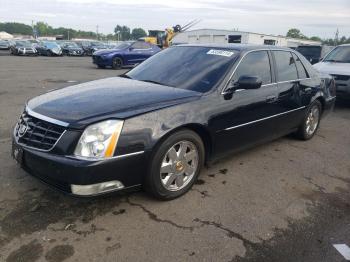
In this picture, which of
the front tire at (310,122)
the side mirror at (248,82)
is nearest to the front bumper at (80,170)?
the side mirror at (248,82)

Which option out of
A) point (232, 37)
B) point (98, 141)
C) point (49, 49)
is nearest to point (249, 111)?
point (98, 141)

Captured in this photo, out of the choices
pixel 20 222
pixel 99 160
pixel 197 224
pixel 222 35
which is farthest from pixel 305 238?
pixel 222 35

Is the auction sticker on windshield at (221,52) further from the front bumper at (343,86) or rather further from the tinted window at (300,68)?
the front bumper at (343,86)

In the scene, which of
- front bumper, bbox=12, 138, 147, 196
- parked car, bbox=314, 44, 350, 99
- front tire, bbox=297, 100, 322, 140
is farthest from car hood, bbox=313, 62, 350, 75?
front bumper, bbox=12, 138, 147, 196

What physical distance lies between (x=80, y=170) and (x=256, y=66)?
2754 millimetres

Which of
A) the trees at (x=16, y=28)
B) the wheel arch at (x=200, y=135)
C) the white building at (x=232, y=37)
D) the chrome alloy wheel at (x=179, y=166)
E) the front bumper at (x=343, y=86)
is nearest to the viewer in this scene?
the wheel arch at (x=200, y=135)

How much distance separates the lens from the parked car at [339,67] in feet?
28.1

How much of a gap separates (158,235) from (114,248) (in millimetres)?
400

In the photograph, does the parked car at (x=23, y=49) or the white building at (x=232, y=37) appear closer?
the parked car at (x=23, y=49)

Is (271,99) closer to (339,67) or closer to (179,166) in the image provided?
(179,166)

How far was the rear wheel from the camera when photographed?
60.5ft

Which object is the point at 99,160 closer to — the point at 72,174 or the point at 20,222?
the point at 72,174

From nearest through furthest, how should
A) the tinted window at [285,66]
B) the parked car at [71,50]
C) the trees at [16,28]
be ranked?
the tinted window at [285,66]
the parked car at [71,50]
the trees at [16,28]

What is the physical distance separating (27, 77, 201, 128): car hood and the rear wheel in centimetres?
1468
